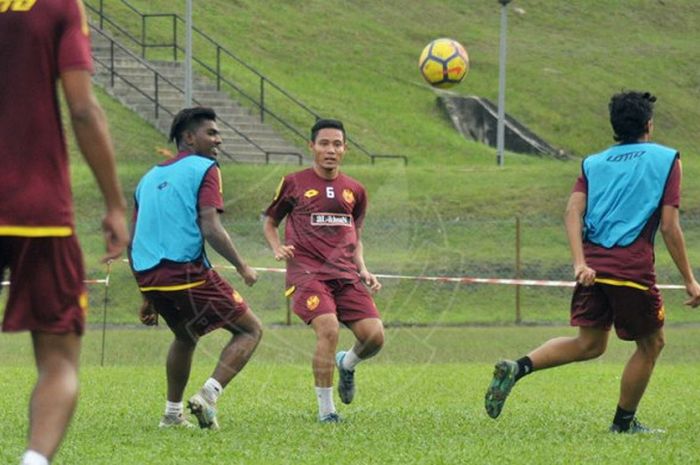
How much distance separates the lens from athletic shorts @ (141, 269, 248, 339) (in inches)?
398

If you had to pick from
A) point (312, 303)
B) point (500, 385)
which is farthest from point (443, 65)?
point (500, 385)

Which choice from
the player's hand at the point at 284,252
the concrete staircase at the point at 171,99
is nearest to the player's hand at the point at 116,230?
the player's hand at the point at 284,252

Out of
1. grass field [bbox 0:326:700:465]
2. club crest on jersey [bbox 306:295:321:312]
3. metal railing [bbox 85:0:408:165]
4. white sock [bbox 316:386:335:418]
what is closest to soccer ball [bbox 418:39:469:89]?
grass field [bbox 0:326:700:465]

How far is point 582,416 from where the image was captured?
11.1m

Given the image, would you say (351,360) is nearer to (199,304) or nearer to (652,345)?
(199,304)

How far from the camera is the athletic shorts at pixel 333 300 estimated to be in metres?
10.9

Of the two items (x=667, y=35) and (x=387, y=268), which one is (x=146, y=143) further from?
(x=667, y=35)

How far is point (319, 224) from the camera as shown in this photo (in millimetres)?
11078

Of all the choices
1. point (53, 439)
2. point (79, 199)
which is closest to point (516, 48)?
point (79, 199)

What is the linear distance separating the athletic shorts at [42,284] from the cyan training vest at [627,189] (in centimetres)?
456

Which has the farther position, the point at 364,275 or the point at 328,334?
the point at 364,275

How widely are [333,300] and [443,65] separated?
14.7 metres

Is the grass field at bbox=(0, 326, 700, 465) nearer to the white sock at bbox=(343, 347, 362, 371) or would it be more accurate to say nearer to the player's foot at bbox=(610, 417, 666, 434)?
the player's foot at bbox=(610, 417, 666, 434)

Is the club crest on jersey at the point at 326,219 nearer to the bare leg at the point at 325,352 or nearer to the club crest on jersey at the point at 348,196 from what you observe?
the club crest on jersey at the point at 348,196
